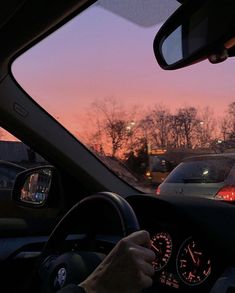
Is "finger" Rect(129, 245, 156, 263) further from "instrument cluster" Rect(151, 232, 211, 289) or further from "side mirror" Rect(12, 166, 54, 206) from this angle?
"side mirror" Rect(12, 166, 54, 206)

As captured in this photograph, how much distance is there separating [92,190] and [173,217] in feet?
3.58

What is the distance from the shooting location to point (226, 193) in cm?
280

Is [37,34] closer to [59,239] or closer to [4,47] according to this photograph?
[4,47]

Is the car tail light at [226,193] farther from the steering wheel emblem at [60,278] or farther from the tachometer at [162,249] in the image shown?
the steering wheel emblem at [60,278]

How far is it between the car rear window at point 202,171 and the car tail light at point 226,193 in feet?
0.17

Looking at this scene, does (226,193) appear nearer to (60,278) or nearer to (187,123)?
(187,123)

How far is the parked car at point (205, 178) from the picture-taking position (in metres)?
2.75

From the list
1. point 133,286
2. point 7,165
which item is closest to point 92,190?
point 7,165

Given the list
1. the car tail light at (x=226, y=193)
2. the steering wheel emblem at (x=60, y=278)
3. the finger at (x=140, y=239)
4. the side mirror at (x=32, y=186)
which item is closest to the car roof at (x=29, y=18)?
the side mirror at (x=32, y=186)

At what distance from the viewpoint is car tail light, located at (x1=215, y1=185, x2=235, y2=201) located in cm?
281

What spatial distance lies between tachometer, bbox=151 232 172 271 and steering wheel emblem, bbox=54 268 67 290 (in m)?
0.54

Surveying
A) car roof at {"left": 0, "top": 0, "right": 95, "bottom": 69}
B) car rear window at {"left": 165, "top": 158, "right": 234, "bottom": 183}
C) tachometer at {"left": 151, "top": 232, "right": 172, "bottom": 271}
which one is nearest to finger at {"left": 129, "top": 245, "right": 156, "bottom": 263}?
tachometer at {"left": 151, "top": 232, "right": 172, "bottom": 271}

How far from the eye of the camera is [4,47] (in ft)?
10.2

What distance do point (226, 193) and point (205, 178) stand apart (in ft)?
0.45
